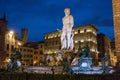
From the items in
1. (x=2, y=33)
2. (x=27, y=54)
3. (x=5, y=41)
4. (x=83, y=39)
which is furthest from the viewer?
(x=27, y=54)

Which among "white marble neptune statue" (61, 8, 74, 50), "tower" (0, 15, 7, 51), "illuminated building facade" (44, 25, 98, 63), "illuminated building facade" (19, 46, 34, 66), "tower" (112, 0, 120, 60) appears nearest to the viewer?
"tower" (112, 0, 120, 60)

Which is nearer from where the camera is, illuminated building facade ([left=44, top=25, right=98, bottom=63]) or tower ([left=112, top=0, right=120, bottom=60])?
tower ([left=112, top=0, right=120, bottom=60])

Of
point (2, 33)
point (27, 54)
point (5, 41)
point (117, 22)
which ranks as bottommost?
point (27, 54)

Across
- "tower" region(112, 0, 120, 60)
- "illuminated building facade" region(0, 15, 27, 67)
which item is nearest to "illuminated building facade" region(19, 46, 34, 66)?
"illuminated building facade" region(0, 15, 27, 67)

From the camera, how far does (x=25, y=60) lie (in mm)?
82688

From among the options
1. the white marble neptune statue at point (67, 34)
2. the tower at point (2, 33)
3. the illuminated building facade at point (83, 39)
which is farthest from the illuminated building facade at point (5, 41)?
the white marble neptune statue at point (67, 34)

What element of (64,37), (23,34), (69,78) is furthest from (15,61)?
(23,34)

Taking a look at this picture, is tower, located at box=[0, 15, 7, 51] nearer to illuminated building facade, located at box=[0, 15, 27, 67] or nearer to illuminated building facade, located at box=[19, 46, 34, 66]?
illuminated building facade, located at box=[0, 15, 27, 67]

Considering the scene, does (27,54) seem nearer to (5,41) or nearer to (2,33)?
(5,41)

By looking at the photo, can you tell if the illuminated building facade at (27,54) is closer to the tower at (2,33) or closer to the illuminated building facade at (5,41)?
the illuminated building facade at (5,41)

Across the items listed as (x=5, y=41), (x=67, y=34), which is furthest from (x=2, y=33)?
(x=67, y=34)

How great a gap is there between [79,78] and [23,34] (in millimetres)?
79835

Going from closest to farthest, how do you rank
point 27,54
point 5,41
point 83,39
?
1. point 5,41
2. point 83,39
3. point 27,54

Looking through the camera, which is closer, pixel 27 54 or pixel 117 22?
pixel 117 22
